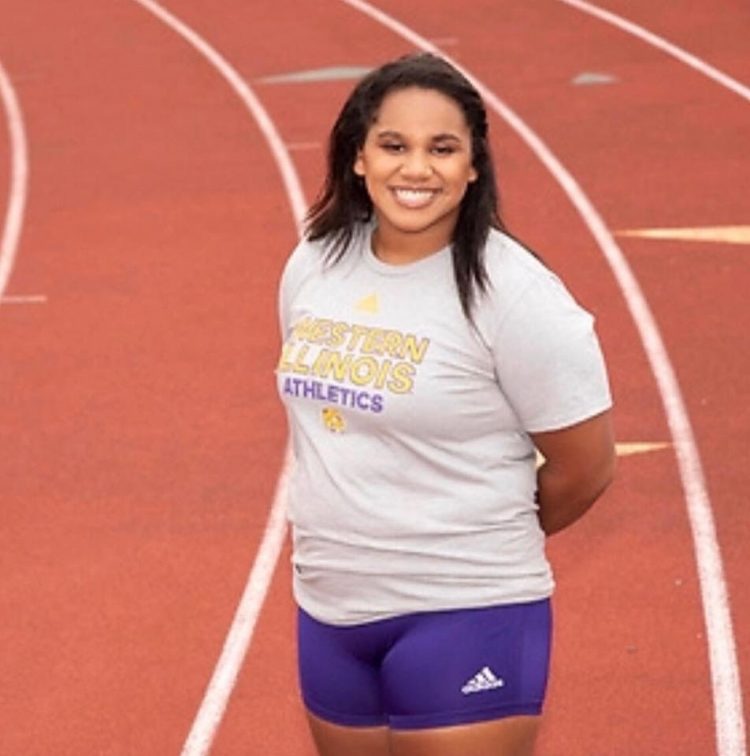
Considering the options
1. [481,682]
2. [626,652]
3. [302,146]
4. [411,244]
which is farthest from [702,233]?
[481,682]

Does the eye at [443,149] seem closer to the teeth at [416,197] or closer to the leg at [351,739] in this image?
the teeth at [416,197]

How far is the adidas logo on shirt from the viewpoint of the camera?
379cm

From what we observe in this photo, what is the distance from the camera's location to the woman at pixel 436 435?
3750mm

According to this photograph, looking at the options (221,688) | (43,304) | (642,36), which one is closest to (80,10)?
(642,36)

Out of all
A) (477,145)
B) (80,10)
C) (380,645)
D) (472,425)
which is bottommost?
(80,10)

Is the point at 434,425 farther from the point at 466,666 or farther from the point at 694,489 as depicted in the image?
the point at 694,489

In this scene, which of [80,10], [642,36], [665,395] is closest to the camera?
[665,395]

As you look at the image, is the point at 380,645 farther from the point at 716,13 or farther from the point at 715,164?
the point at 716,13

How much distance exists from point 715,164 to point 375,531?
908 cm

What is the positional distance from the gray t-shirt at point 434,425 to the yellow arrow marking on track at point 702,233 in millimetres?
7510

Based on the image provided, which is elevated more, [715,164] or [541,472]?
[541,472]

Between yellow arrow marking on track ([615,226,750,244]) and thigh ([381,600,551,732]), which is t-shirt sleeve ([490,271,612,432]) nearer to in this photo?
thigh ([381,600,551,732])

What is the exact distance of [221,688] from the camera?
6.57m

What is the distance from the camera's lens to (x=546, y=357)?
3729mm
